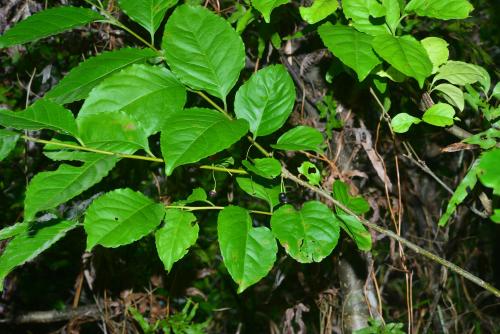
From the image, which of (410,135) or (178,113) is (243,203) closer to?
(410,135)

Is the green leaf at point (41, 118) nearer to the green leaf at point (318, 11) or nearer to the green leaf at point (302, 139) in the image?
the green leaf at point (302, 139)

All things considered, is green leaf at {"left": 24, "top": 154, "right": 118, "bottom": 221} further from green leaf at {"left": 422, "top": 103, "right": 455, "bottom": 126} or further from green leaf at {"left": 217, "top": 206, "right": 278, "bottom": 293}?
green leaf at {"left": 422, "top": 103, "right": 455, "bottom": 126}

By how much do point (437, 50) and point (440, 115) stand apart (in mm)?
151

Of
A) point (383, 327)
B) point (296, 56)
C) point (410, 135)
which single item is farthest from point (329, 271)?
point (296, 56)

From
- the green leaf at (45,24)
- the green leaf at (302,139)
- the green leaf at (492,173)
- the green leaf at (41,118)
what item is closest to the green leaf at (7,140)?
the green leaf at (41,118)

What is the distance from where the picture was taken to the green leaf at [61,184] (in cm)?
80

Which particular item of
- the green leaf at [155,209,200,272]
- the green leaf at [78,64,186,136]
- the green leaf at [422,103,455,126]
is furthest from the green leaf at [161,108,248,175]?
the green leaf at [422,103,455,126]

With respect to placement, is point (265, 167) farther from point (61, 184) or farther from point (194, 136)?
point (61, 184)

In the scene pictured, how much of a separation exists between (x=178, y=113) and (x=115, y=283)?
119 centimetres

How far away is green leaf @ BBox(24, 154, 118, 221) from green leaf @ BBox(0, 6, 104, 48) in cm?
35

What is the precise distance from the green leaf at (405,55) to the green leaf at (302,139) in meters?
0.23

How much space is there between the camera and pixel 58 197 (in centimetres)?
81

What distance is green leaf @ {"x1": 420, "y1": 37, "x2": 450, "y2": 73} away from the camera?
1054 mm

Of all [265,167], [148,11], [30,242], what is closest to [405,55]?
[265,167]
